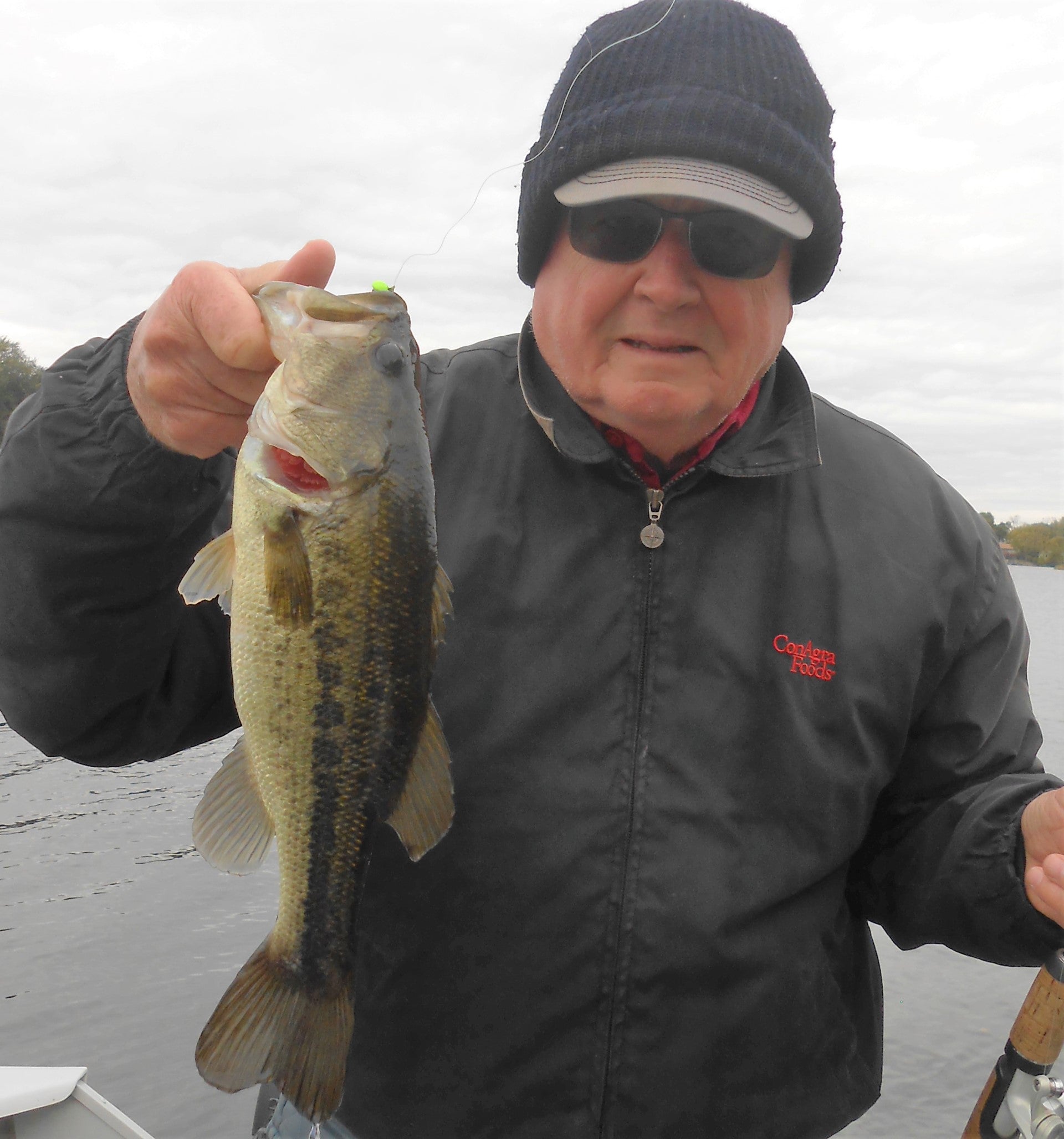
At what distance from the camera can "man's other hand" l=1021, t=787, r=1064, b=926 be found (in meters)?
2.23

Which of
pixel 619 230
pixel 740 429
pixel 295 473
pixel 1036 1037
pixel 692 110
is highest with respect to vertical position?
pixel 692 110

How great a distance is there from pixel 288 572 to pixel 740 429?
1282mm

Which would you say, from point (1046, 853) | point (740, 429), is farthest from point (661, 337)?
point (1046, 853)

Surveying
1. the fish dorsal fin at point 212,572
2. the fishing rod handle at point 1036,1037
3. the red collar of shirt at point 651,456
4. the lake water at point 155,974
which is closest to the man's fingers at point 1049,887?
the fishing rod handle at point 1036,1037

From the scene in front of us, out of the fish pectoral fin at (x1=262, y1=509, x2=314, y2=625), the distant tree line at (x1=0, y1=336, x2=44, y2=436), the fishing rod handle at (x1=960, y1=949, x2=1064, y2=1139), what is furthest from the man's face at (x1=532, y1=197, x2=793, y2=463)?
the distant tree line at (x1=0, y1=336, x2=44, y2=436)

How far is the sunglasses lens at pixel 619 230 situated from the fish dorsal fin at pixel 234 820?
1.39 m

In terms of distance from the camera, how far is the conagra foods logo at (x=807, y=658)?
2482mm

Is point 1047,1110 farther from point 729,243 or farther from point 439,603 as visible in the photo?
point 729,243

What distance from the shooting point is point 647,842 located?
231 cm

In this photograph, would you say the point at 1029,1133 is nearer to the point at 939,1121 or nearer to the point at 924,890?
the point at 924,890

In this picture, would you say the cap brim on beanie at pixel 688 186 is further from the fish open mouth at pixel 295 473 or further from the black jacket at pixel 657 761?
the fish open mouth at pixel 295 473

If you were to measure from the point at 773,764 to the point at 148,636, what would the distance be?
1451 mm

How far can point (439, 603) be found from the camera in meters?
1.99

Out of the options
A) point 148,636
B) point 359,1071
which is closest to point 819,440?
point 148,636
